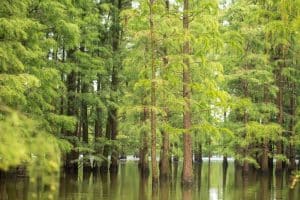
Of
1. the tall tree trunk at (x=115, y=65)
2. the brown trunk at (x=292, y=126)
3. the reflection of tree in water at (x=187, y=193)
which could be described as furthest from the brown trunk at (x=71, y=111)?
the brown trunk at (x=292, y=126)

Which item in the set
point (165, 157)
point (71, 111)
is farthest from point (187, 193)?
point (71, 111)

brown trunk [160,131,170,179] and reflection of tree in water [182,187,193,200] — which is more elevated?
brown trunk [160,131,170,179]

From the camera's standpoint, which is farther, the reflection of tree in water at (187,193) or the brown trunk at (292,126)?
the brown trunk at (292,126)

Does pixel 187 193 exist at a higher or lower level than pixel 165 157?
lower

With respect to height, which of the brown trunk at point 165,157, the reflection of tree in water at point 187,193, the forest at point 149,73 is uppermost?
the forest at point 149,73

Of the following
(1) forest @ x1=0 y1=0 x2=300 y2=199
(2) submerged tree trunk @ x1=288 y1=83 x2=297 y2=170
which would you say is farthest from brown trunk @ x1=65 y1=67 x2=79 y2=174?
(2) submerged tree trunk @ x1=288 y1=83 x2=297 y2=170

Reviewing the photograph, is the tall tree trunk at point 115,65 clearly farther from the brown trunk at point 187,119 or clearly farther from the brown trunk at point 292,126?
the brown trunk at point 292,126

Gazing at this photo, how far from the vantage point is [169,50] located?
2447cm

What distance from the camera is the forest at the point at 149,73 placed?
51.7ft

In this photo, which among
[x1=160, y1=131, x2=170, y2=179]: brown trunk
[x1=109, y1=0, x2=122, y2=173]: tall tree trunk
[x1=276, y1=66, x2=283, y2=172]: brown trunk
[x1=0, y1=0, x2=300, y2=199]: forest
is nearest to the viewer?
[x1=0, y1=0, x2=300, y2=199]: forest

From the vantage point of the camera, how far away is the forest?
15757 mm

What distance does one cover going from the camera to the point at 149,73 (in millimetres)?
22344

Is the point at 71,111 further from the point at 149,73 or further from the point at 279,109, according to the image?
the point at 279,109

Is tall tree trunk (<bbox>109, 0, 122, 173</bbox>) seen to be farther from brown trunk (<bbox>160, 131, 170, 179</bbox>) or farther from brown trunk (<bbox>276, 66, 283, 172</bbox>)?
brown trunk (<bbox>276, 66, 283, 172</bbox>)
